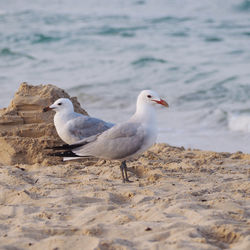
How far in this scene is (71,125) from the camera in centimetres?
587

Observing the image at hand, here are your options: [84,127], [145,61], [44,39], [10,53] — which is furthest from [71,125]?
[44,39]

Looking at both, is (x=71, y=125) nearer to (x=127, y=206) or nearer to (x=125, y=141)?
(x=125, y=141)

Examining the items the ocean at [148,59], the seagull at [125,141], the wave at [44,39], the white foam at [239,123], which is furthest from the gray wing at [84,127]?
the wave at [44,39]

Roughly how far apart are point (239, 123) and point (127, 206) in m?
5.74

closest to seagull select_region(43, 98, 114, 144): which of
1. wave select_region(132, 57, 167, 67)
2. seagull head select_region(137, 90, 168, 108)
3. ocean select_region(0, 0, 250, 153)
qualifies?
seagull head select_region(137, 90, 168, 108)

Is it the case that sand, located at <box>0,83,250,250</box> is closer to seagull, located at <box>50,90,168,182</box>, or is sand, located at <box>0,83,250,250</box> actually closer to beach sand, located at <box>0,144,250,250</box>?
beach sand, located at <box>0,144,250,250</box>

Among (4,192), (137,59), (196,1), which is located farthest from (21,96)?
(196,1)

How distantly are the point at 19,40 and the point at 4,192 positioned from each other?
50.8ft

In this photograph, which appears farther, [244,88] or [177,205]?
[244,88]

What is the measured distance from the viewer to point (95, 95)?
1222cm

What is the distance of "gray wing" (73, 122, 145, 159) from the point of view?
5055mm

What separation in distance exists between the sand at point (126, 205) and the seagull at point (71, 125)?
0.32 meters

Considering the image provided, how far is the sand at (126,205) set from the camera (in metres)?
3.46

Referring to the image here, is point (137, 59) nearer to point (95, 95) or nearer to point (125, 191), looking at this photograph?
point (95, 95)
